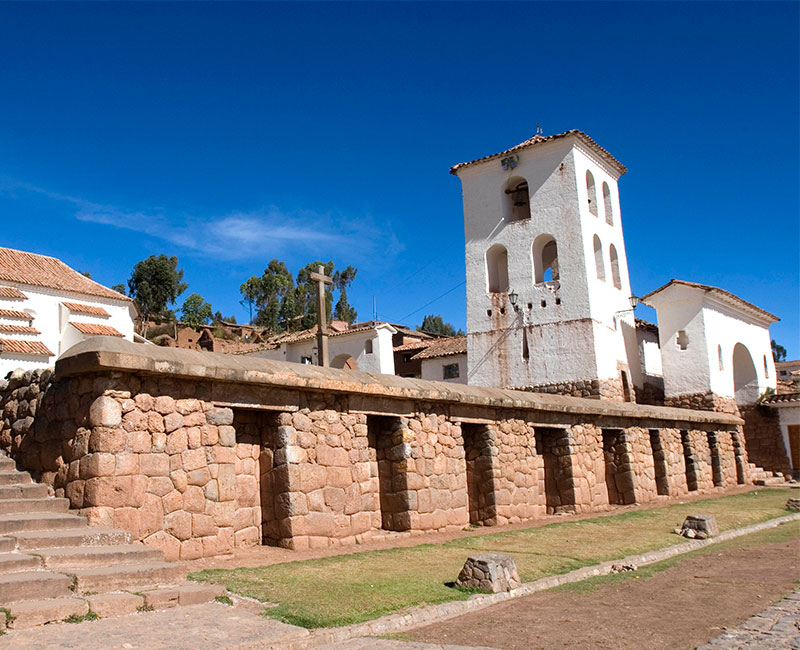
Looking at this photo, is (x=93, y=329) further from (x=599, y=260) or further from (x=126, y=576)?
(x=126, y=576)

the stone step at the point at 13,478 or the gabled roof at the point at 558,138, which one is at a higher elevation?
the gabled roof at the point at 558,138

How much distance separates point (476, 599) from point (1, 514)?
420cm

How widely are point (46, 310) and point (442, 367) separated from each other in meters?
17.1

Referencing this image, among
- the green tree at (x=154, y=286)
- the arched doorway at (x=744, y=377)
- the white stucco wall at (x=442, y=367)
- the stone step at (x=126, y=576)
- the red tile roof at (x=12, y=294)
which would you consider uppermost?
the green tree at (x=154, y=286)

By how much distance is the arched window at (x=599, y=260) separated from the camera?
89.1 feet

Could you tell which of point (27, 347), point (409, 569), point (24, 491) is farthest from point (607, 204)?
point (24, 491)

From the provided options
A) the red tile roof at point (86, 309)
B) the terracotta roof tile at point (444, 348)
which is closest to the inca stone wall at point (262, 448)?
the red tile roof at point (86, 309)

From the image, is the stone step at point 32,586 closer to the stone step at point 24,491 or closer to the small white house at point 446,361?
the stone step at point 24,491

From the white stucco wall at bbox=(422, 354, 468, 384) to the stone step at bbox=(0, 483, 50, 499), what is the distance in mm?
27155

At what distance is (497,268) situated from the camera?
2842cm

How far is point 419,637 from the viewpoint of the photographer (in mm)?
5086

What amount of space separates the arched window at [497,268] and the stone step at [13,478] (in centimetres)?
2187

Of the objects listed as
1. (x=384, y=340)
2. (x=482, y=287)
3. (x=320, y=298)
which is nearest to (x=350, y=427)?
(x=320, y=298)

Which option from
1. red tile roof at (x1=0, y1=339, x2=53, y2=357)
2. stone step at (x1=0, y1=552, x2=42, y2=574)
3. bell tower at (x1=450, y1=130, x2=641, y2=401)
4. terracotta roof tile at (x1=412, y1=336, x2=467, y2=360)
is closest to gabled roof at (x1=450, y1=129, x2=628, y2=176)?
bell tower at (x1=450, y1=130, x2=641, y2=401)
